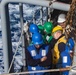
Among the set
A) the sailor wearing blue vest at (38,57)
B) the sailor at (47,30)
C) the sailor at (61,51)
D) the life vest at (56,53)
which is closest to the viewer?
the sailor at (61,51)

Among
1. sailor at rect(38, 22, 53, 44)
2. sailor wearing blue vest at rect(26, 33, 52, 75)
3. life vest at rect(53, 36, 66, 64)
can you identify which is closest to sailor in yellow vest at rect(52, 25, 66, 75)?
life vest at rect(53, 36, 66, 64)

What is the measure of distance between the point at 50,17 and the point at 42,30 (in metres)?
1.31

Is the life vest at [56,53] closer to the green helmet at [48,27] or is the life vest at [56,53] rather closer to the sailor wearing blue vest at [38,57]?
the sailor wearing blue vest at [38,57]

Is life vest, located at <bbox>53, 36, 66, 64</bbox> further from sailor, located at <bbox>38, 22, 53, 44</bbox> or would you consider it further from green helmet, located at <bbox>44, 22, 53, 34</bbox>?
green helmet, located at <bbox>44, 22, 53, 34</bbox>

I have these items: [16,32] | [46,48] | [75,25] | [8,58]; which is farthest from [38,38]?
[16,32]

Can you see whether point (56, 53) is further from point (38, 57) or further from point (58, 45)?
point (38, 57)

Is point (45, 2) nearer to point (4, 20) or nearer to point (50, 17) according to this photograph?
point (4, 20)

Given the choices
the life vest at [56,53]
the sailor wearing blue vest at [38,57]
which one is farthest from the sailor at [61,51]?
the sailor wearing blue vest at [38,57]

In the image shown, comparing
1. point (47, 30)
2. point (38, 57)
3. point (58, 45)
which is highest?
point (47, 30)

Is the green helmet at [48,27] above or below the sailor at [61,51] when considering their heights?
above

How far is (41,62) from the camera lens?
176 inches

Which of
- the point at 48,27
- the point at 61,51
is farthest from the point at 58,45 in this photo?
the point at 48,27

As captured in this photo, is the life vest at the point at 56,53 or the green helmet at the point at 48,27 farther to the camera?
the green helmet at the point at 48,27

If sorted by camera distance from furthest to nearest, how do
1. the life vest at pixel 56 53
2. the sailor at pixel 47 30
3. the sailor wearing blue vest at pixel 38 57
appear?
1. the sailor at pixel 47 30
2. the life vest at pixel 56 53
3. the sailor wearing blue vest at pixel 38 57
